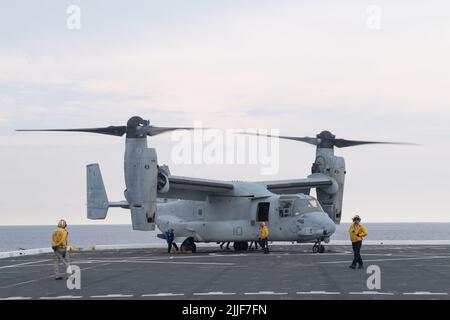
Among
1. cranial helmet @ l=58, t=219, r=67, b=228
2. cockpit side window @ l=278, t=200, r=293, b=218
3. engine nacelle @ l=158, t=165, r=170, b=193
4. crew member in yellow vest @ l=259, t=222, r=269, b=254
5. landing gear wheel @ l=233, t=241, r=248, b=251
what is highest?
engine nacelle @ l=158, t=165, r=170, b=193

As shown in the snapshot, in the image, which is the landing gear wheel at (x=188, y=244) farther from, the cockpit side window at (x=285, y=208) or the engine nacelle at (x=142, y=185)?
the engine nacelle at (x=142, y=185)

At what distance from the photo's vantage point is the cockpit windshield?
1485 inches

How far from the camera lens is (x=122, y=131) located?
3612cm

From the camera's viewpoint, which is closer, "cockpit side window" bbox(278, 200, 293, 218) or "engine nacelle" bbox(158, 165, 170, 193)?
"engine nacelle" bbox(158, 165, 170, 193)

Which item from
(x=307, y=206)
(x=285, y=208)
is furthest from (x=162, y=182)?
(x=307, y=206)

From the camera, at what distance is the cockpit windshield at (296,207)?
37719 millimetres

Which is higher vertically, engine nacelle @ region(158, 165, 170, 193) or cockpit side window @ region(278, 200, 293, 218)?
engine nacelle @ region(158, 165, 170, 193)

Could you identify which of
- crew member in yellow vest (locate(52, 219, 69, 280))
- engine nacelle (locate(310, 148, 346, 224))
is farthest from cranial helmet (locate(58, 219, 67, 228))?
engine nacelle (locate(310, 148, 346, 224))

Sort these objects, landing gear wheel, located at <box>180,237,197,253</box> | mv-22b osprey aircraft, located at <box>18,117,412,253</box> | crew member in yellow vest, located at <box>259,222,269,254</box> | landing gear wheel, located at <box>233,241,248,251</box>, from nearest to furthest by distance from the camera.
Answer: mv-22b osprey aircraft, located at <box>18,117,412,253</box> → crew member in yellow vest, located at <box>259,222,269,254</box> → landing gear wheel, located at <box>180,237,197,253</box> → landing gear wheel, located at <box>233,241,248,251</box>

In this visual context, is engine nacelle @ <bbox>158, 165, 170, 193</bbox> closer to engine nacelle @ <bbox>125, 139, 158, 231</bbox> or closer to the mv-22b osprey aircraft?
the mv-22b osprey aircraft

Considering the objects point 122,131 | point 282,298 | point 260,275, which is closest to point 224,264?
point 260,275

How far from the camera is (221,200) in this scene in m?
41.5

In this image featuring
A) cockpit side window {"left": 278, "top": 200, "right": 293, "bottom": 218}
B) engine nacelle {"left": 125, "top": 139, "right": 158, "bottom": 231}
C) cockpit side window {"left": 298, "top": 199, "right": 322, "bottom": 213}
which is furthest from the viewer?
cockpit side window {"left": 278, "top": 200, "right": 293, "bottom": 218}

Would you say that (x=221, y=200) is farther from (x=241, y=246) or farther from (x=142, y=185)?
(x=142, y=185)
